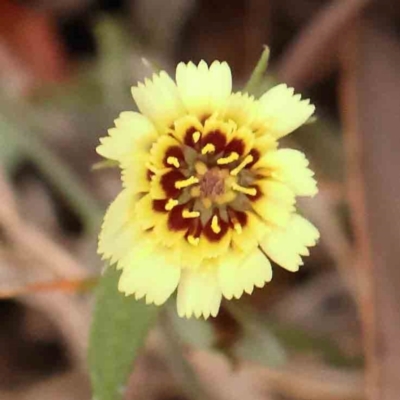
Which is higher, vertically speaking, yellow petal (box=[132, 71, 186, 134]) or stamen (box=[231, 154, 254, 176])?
yellow petal (box=[132, 71, 186, 134])

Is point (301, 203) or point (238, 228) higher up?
point (301, 203)

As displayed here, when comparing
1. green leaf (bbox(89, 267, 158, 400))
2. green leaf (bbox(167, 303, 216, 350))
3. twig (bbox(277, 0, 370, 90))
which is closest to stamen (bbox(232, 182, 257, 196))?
green leaf (bbox(89, 267, 158, 400))

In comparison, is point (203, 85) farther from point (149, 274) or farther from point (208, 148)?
point (149, 274)

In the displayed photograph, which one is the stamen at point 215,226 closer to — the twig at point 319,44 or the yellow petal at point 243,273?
the yellow petal at point 243,273

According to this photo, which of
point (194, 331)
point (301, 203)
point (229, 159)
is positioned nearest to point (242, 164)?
point (229, 159)

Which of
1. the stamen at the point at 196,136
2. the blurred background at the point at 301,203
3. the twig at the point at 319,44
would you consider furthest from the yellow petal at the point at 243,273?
the twig at the point at 319,44

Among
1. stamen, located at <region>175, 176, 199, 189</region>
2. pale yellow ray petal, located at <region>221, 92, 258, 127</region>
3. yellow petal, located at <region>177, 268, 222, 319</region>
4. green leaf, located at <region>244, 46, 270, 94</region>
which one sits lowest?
yellow petal, located at <region>177, 268, 222, 319</region>

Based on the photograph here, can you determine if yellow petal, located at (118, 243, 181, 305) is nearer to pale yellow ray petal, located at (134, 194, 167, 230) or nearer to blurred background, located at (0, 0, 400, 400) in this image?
pale yellow ray petal, located at (134, 194, 167, 230)
